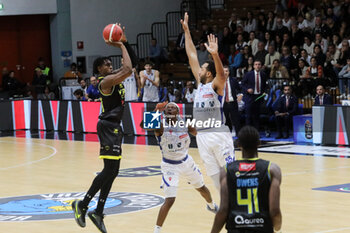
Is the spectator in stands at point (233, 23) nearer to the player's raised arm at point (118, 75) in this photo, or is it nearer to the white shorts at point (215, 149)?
the white shorts at point (215, 149)

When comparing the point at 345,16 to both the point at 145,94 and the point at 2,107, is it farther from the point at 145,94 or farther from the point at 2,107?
the point at 2,107

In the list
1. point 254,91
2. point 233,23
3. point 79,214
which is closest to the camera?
point 79,214

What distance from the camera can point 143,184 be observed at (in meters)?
13.9

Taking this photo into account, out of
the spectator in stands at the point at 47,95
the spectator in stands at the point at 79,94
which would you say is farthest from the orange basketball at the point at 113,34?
the spectator in stands at the point at 47,95

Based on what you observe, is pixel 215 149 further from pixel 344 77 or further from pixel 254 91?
pixel 344 77

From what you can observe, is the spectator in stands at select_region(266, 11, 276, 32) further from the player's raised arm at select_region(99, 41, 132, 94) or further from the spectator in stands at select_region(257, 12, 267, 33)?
the player's raised arm at select_region(99, 41, 132, 94)

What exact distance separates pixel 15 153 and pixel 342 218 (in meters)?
11.1

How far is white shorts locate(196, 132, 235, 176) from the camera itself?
9.70 metres

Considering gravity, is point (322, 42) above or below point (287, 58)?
above

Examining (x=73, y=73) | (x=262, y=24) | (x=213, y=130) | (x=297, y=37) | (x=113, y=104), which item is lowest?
(x=213, y=130)

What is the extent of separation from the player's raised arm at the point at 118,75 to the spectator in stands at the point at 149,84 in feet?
42.5

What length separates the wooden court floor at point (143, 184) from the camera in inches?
405

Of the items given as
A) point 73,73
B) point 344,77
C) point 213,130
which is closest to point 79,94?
point 73,73

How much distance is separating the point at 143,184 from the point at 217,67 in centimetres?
510
